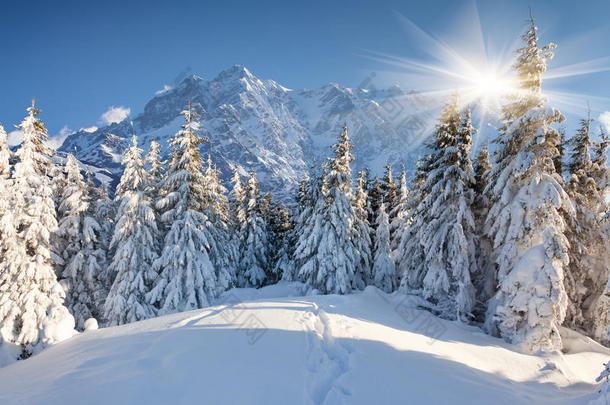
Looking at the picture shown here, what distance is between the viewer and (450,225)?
13578 mm

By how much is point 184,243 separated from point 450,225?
596 inches

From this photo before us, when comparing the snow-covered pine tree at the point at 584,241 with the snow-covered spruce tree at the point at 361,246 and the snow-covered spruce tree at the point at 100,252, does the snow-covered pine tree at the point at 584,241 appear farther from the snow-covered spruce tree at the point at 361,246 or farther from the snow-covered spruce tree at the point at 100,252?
the snow-covered spruce tree at the point at 100,252

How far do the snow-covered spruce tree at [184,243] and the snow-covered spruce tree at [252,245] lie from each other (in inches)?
352

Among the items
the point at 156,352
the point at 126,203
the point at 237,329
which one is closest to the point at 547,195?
the point at 237,329

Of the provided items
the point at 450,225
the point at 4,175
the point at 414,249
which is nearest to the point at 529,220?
the point at 450,225

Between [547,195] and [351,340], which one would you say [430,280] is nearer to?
[547,195]

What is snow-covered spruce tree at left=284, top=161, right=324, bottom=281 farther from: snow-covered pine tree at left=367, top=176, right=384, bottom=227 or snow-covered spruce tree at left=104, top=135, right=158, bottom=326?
snow-covered spruce tree at left=104, top=135, right=158, bottom=326

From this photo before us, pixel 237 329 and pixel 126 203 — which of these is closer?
pixel 237 329

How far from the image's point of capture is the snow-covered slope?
16.0 feet

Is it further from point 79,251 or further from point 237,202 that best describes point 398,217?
point 79,251

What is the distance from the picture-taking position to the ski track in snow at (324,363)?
5.16 meters

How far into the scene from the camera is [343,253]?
1848cm

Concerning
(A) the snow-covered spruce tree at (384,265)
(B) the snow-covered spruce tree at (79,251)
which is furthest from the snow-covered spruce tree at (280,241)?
(B) the snow-covered spruce tree at (79,251)

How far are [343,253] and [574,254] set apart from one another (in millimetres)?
12056
